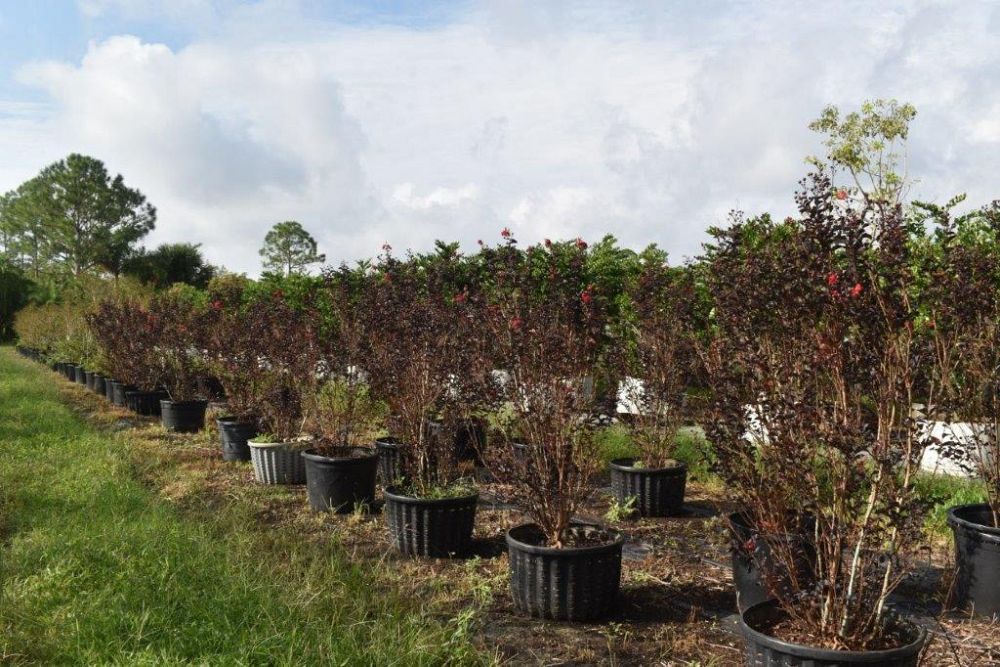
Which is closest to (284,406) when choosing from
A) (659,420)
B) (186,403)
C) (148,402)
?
(659,420)

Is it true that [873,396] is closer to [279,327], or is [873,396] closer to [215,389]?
[279,327]

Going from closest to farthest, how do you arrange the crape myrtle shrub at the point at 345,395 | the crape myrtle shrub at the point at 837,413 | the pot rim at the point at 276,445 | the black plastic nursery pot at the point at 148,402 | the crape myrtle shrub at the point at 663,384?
the crape myrtle shrub at the point at 837,413, the crape myrtle shrub at the point at 663,384, the crape myrtle shrub at the point at 345,395, the pot rim at the point at 276,445, the black plastic nursery pot at the point at 148,402

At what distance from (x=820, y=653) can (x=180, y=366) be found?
946cm

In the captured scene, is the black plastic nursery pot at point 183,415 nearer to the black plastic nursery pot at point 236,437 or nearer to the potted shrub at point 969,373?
the black plastic nursery pot at point 236,437

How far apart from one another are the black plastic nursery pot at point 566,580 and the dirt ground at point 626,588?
63 millimetres

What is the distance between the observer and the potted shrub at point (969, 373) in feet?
11.1

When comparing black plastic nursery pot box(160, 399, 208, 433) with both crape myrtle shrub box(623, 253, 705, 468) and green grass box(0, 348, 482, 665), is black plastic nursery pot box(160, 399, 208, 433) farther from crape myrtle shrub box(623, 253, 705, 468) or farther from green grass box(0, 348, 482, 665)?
crape myrtle shrub box(623, 253, 705, 468)

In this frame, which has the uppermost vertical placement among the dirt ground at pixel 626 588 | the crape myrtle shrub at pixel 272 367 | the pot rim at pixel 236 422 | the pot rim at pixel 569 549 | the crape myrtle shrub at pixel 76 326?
the crape myrtle shrub at pixel 76 326

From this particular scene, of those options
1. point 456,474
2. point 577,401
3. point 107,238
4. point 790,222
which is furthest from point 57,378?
point 107,238

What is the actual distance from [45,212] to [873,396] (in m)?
44.2

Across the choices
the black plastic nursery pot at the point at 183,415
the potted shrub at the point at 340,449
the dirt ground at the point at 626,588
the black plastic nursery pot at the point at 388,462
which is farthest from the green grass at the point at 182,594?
the black plastic nursery pot at the point at 183,415

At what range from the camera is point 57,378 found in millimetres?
17375

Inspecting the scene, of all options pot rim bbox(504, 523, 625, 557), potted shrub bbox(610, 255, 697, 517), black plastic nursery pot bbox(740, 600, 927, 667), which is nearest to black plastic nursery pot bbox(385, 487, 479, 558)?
pot rim bbox(504, 523, 625, 557)

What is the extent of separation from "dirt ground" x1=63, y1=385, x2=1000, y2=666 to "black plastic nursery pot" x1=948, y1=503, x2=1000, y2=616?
3.1 inches
